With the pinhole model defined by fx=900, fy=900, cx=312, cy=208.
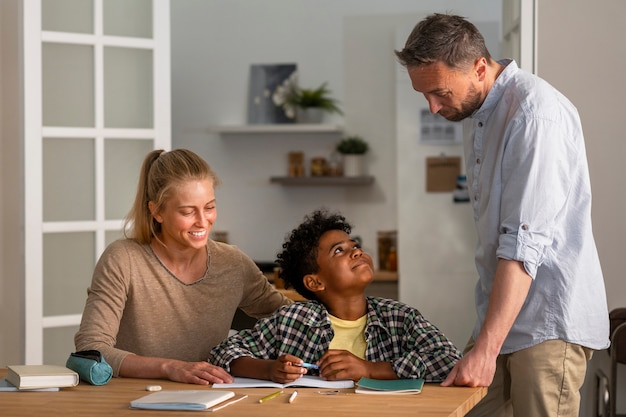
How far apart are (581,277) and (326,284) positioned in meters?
0.66

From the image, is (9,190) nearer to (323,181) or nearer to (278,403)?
(278,403)

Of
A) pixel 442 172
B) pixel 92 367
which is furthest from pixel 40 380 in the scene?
pixel 442 172

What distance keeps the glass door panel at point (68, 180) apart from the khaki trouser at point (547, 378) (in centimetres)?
222

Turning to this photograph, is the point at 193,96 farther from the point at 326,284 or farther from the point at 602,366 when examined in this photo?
the point at 326,284

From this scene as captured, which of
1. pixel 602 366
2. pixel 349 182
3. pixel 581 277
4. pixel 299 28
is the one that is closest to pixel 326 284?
pixel 581 277

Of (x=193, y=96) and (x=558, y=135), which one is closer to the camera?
(x=558, y=135)

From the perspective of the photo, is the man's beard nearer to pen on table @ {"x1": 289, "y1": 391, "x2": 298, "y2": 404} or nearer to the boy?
the boy

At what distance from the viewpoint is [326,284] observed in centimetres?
240

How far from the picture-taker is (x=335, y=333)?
233 centimetres

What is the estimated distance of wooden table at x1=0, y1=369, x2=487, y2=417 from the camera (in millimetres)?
1821

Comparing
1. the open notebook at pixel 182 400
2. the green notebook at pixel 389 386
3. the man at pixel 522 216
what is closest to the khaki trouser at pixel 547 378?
the man at pixel 522 216

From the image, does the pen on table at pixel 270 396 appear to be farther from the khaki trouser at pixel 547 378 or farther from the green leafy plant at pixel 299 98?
the green leafy plant at pixel 299 98

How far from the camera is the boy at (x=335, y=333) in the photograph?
6.96 feet

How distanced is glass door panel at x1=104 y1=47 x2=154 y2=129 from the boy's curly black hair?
1.64m
